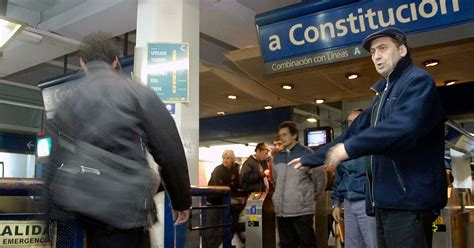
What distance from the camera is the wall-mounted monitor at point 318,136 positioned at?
35.3ft

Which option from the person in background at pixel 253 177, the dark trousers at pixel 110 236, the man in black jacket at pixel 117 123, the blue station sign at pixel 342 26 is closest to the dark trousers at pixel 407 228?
the man in black jacket at pixel 117 123

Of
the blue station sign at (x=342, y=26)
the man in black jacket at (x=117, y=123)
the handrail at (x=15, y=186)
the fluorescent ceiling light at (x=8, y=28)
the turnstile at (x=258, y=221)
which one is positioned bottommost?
the turnstile at (x=258, y=221)

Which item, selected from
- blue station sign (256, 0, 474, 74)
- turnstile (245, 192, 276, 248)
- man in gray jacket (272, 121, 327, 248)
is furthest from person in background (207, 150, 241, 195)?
blue station sign (256, 0, 474, 74)

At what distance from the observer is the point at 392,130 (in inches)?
78.4

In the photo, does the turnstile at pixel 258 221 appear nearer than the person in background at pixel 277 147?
No

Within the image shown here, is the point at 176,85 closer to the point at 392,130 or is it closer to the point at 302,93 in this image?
the point at 392,130

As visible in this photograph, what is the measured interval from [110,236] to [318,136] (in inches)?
375

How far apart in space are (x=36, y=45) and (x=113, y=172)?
6113mm

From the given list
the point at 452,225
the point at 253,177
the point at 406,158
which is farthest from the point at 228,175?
the point at 406,158

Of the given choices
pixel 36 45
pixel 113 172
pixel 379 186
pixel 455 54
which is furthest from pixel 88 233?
pixel 36 45

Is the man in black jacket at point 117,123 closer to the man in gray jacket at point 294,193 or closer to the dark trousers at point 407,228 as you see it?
the dark trousers at point 407,228

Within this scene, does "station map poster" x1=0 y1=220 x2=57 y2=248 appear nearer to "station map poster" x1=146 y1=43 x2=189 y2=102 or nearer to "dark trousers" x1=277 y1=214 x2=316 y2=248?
"station map poster" x1=146 y1=43 x2=189 y2=102

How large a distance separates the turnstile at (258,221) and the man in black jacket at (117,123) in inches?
188

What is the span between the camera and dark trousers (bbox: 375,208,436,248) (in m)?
2.01
